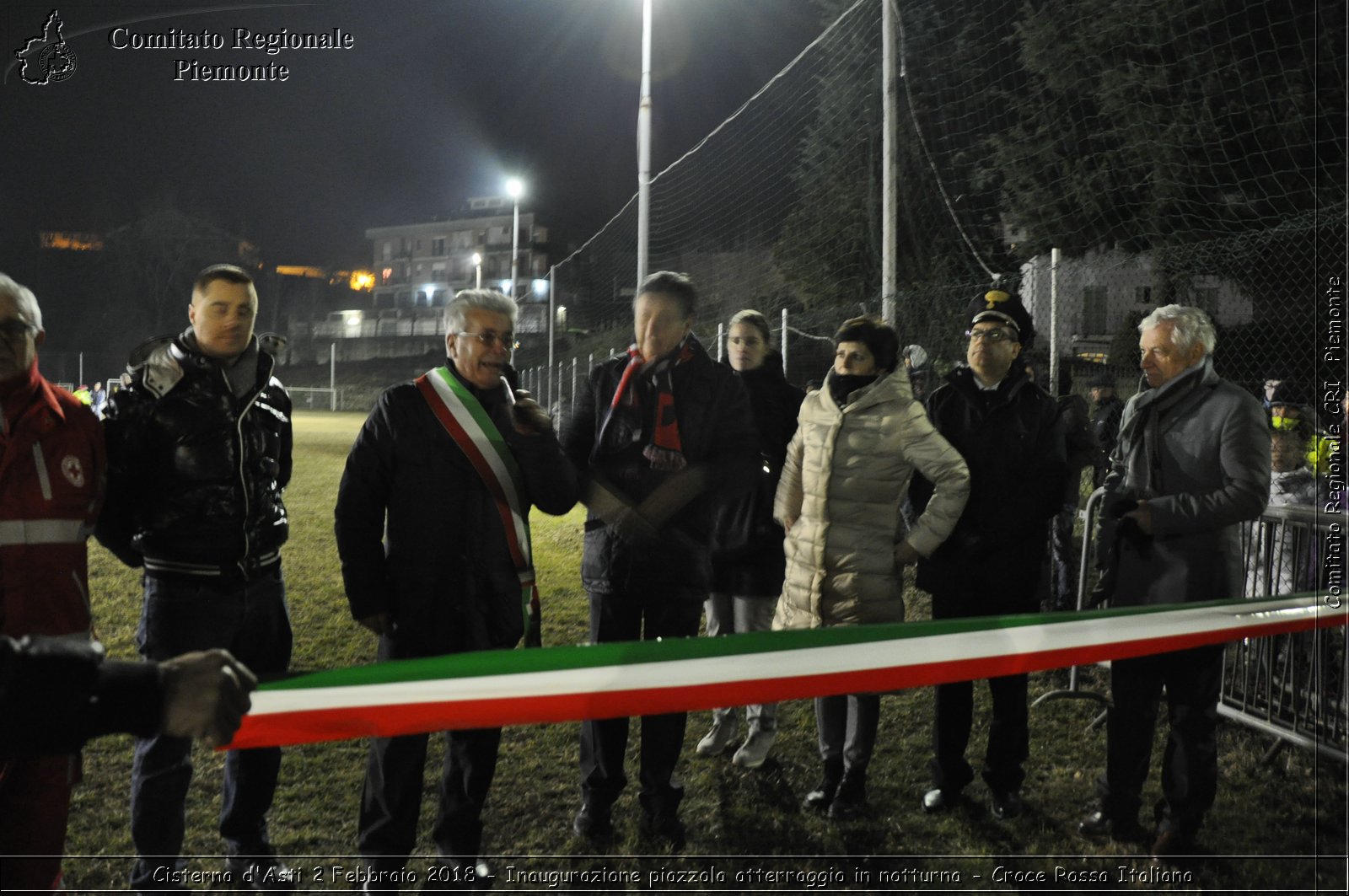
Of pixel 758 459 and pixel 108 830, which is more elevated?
pixel 758 459

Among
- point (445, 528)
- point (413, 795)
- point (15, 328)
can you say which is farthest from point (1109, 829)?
point (15, 328)

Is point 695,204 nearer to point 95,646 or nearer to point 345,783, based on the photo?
point 345,783

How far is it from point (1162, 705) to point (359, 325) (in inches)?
2046

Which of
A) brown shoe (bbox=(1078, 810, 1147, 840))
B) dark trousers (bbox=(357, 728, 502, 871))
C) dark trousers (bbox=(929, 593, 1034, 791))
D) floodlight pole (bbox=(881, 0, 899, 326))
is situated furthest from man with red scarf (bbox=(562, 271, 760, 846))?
floodlight pole (bbox=(881, 0, 899, 326))

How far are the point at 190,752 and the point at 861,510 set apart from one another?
7.59 ft

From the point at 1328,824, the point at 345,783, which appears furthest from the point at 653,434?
the point at 1328,824

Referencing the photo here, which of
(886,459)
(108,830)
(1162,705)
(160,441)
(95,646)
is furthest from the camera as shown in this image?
(1162,705)

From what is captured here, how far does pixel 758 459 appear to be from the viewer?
3.54 meters

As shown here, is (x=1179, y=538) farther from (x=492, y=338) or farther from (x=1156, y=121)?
(x=1156, y=121)

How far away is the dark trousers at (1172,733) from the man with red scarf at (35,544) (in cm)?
321

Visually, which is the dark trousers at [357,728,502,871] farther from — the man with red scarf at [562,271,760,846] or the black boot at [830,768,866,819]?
the black boot at [830,768,866,819]

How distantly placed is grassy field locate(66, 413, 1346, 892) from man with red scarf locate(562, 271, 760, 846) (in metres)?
0.21

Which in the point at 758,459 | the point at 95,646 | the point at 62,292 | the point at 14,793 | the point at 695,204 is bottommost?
the point at 14,793

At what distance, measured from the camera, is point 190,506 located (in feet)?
9.06
